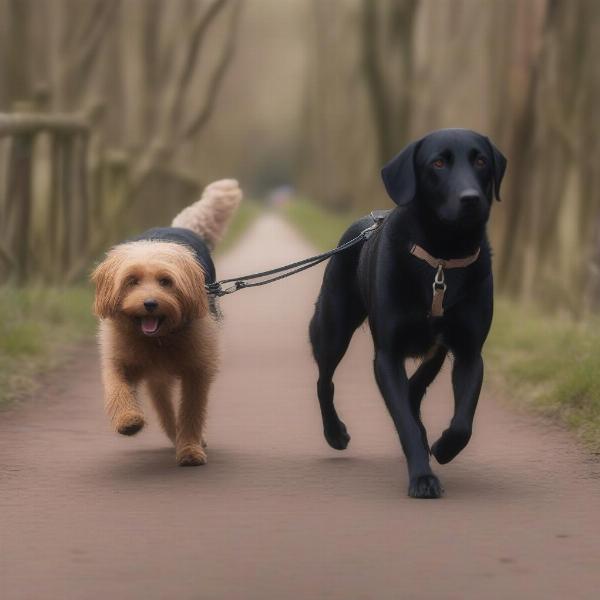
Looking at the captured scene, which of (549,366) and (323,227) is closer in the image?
(549,366)

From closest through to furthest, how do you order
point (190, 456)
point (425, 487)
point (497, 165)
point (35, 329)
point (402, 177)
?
point (425, 487) → point (402, 177) → point (497, 165) → point (190, 456) → point (35, 329)

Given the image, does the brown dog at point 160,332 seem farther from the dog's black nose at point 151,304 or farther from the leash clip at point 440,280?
the leash clip at point 440,280

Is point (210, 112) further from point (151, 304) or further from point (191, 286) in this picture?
point (151, 304)

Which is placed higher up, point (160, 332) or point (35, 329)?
point (160, 332)

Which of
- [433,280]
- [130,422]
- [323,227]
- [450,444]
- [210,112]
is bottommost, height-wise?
[323,227]

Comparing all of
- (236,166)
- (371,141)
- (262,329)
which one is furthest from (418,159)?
(236,166)

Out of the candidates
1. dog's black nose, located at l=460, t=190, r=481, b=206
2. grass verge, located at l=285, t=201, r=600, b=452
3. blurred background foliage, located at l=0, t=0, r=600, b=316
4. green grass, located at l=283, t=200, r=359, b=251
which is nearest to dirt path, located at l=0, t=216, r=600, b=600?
grass verge, located at l=285, t=201, r=600, b=452

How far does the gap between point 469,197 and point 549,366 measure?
3977mm

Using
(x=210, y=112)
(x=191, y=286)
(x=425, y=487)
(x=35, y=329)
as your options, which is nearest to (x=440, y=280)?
(x=425, y=487)

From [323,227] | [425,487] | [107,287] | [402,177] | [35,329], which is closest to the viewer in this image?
[425,487]

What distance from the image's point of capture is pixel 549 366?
381 inches

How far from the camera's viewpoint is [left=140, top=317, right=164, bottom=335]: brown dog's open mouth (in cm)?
664

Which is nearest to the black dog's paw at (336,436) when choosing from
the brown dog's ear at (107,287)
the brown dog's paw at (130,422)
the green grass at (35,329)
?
the brown dog's paw at (130,422)

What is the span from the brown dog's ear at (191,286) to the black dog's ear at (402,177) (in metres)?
1.04
